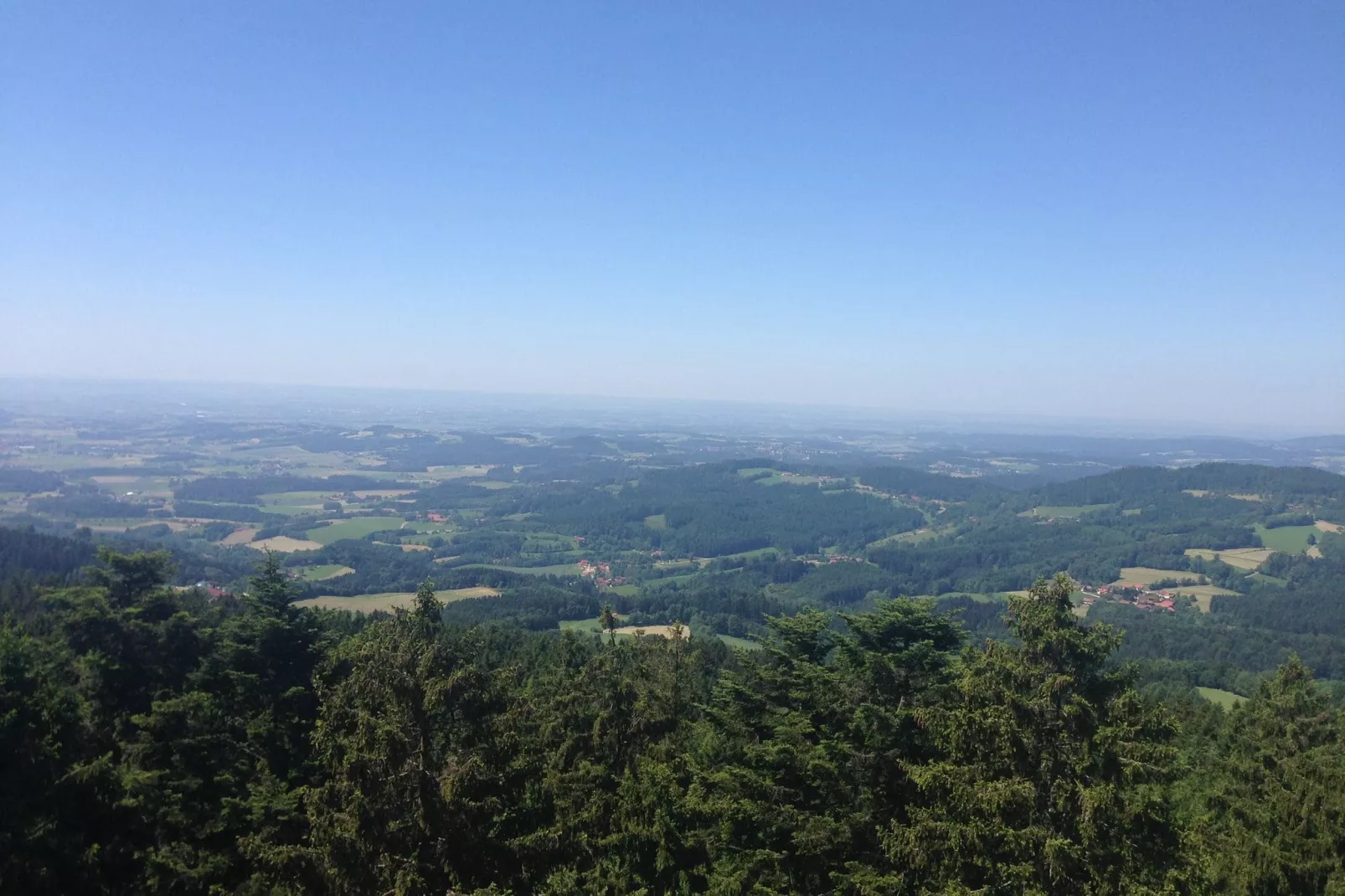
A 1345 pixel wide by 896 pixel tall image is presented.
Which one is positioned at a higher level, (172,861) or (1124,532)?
(172,861)

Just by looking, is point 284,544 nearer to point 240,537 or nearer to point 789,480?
point 240,537

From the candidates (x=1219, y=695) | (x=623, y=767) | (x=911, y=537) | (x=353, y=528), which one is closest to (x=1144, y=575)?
(x=911, y=537)

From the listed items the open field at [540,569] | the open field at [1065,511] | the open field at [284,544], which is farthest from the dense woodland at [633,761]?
the open field at [1065,511]

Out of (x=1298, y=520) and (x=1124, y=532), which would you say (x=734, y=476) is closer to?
(x=1124, y=532)

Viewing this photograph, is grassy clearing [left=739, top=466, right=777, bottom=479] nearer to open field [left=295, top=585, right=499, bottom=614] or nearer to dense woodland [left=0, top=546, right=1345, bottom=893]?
open field [left=295, top=585, right=499, bottom=614]

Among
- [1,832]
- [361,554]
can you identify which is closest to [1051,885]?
[1,832]

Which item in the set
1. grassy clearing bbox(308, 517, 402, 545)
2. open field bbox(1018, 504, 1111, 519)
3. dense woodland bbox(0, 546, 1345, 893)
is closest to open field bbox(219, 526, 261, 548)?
grassy clearing bbox(308, 517, 402, 545)
